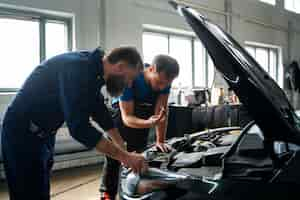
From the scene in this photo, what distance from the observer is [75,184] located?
3861 millimetres

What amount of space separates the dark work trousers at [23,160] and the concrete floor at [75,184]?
1779 millimetres

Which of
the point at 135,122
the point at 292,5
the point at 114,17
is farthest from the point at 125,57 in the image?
the point at 292,5

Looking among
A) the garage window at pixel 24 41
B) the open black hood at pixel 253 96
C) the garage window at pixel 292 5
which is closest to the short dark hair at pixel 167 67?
the open black hood at pixel 253 96

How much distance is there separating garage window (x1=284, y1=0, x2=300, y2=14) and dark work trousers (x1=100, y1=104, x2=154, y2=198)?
8.09 m

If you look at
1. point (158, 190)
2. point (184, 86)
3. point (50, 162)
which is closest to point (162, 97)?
point (50, 162)

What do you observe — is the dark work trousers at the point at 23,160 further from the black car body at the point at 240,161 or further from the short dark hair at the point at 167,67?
the short dark hair at the point at 167,67

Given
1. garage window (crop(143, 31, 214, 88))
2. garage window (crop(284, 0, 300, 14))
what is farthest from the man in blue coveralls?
garage window (crop(284, 0, 300, 14))

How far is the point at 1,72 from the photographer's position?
13.9ft

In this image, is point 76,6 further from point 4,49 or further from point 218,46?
point 218,46

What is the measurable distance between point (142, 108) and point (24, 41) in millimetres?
2483

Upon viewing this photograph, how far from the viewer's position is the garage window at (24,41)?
4.23 m

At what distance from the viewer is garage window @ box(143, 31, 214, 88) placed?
596 centimetres

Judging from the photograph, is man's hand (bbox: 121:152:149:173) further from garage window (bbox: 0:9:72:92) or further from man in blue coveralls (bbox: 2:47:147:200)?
garage window (bbox: 0:9:72:92)

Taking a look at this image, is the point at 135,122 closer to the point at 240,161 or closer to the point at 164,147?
the point at 164,147
